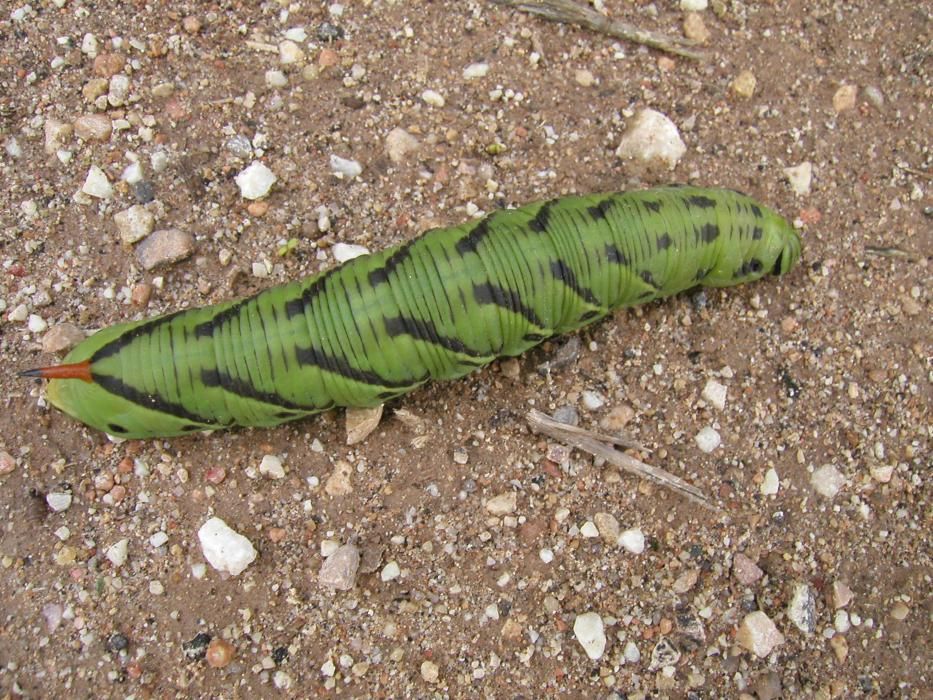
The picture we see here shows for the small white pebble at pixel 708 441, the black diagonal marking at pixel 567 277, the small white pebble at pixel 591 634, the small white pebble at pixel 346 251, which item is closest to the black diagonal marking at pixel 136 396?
the small white pebble at pixel 346 251

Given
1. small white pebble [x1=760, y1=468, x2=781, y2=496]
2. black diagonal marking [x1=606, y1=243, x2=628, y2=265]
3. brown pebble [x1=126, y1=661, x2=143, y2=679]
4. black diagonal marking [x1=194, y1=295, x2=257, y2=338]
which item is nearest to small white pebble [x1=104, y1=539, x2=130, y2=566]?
brown pebble [x1=126, y1=661, x2=143, y2=679]

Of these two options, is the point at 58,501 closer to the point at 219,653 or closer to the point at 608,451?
the point at 219,653

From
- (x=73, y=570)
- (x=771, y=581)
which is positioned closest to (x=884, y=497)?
(x=771, y=581)

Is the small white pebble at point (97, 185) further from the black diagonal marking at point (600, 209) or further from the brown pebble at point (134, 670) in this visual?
the black diagonal marking at point (600, 209)

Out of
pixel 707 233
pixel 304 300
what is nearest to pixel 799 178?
pixel 707 233

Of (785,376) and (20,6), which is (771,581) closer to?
(785,376)

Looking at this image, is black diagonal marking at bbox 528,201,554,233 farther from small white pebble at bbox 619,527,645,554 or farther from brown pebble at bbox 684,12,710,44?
brown pebble at bbox 684,12,710,44
